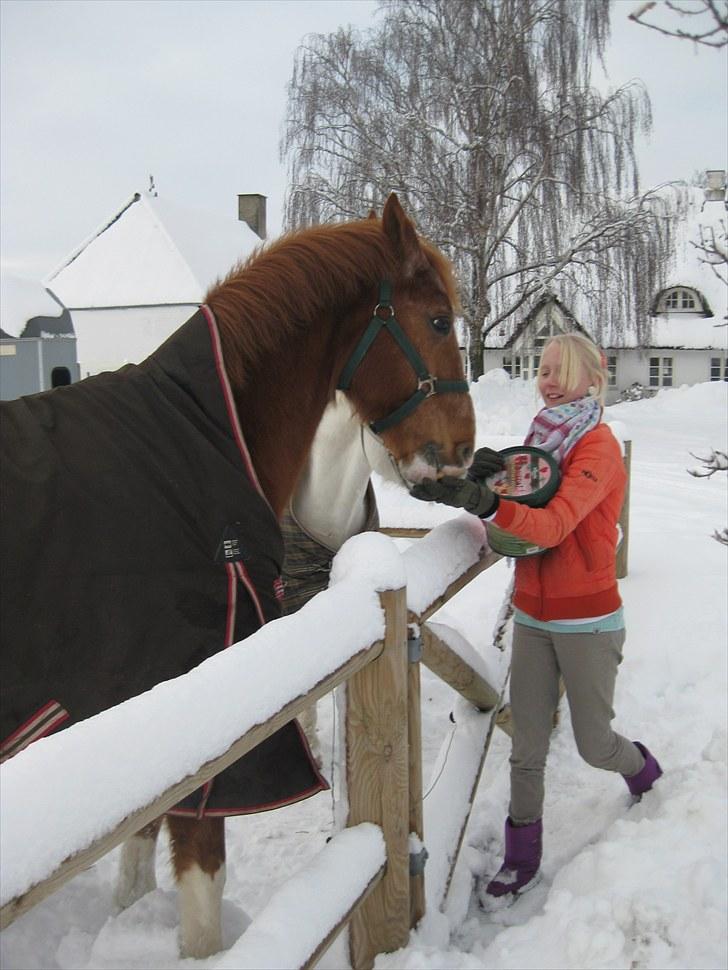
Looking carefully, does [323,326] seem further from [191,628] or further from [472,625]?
[472,625]

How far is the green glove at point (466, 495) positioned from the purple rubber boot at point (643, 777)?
1.14 meters

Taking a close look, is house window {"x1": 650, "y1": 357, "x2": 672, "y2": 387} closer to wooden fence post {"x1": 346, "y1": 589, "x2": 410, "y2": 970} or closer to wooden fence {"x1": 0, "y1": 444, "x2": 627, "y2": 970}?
wooden fence {"x1": 0, "y1": 444, "x2": 627, "y2": 970}

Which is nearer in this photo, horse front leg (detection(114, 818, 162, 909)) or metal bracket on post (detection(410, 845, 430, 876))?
metal bracket on post (detection(410, 845, 430, 876))

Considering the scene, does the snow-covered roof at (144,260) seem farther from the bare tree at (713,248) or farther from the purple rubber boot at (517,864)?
the purple rubber boot at (517,864)

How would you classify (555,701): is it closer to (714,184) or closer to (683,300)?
(683,300)

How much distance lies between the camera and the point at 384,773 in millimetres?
1842

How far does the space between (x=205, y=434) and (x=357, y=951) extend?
1295 mm

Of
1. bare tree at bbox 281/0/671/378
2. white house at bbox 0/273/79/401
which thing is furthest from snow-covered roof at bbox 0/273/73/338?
bare tree at bbox 281/0/671/378

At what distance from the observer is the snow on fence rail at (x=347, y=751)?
0.91 m

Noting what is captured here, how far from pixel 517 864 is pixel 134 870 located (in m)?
1.21

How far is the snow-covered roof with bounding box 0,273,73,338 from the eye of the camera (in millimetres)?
15023

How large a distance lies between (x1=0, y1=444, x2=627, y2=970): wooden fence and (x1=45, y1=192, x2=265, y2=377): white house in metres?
20.1

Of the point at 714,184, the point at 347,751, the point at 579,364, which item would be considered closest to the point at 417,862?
the point at 347,751

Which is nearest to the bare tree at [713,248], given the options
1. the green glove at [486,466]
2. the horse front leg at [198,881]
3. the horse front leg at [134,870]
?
the green glove at [486,466]
